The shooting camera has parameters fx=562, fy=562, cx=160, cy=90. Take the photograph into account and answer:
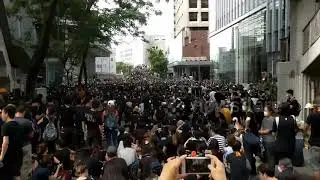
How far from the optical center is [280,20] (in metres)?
35.1

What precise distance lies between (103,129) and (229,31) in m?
47.9

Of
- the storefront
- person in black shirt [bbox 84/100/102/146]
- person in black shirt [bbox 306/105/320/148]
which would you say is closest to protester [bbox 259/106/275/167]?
person in black shirt [bbox 306/105/320/148]

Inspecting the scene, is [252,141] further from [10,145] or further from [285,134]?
[10,145]

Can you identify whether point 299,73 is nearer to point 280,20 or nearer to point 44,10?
point 44,10

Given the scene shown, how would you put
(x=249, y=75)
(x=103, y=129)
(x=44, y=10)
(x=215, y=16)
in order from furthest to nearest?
(x=215, y=16)
(x=249, y=75)
(x=44, y=10)
(x=103, y=129)

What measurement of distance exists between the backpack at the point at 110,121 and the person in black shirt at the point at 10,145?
550 centimetres

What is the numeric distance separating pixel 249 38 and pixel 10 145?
38.6 meters

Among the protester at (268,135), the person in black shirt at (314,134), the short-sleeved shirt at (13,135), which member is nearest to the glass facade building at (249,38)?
the person in black shirt at (314,134)

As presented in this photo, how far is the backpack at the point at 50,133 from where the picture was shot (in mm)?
12041

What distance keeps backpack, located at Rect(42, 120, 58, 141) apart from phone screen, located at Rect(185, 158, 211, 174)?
6.85 metres

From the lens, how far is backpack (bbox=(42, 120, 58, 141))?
12041 mm

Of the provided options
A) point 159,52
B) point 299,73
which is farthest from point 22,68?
point 159,52

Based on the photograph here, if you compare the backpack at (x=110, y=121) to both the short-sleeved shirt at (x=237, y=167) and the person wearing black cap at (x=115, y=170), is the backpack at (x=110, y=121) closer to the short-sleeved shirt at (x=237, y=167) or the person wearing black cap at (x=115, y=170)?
the short-sleeved shirt at (x=237, y=167)

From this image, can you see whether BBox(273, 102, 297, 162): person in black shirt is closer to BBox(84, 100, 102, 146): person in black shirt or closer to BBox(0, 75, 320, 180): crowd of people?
BBox(0, 75, 320, 180): crowd of people
